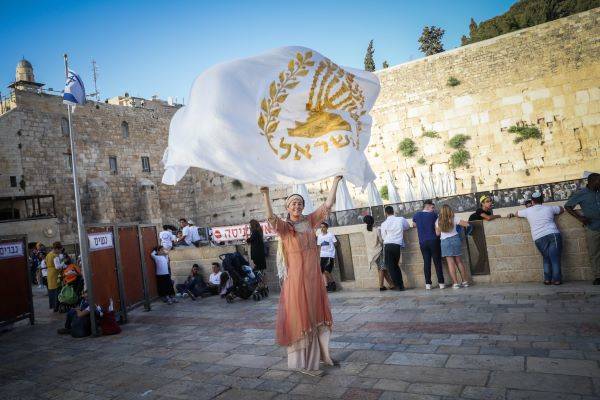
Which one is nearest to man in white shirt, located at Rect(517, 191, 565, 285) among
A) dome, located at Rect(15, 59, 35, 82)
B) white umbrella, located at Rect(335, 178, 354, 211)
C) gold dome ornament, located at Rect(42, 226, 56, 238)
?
white umbrella, located at Rect(335, 178, 354, 211)

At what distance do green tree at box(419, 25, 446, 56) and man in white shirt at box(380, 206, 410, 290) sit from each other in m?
28.4

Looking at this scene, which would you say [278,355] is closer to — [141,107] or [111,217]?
[111,217]

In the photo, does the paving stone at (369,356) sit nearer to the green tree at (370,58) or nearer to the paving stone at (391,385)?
the paving stone at (391,385)

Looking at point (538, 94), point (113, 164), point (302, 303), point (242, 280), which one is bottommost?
point (242, 280)

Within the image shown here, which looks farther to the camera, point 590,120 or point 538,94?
point 538,94

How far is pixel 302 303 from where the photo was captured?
3.99 metres

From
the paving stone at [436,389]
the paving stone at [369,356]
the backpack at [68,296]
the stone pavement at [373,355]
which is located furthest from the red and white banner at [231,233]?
the paving stone at [436,389]

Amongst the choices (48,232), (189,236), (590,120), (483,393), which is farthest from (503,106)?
(48,232)

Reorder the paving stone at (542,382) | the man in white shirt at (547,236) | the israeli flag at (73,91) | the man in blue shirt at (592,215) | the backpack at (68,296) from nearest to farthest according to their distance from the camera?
the paving stone at (542,382) < the man in blue shirt at (592,215) < the man in white shirt at (547,236) < the backpack at (68,296) < the israeli flag at (73,91)

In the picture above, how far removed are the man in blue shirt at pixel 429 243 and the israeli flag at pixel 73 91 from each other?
10.4 meters

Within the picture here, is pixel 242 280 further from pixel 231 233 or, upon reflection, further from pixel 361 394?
pixel 361 394

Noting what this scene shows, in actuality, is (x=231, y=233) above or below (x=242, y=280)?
above

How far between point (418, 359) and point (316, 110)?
113 inches

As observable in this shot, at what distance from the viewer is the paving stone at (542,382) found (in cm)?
304
